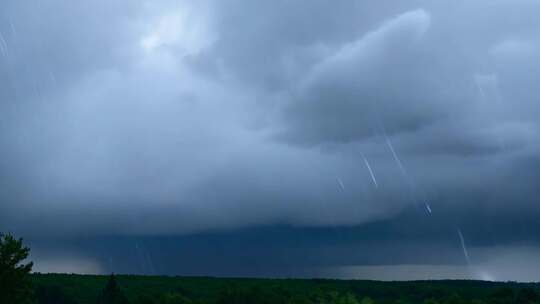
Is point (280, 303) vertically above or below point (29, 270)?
above

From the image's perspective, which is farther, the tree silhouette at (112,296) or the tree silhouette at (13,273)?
the tree silhouette at (112,296)

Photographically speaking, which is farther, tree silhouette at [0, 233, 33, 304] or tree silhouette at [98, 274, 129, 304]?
tree silhouette at [98, 274, 129, 304]

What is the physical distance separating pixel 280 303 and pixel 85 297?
8171 cm

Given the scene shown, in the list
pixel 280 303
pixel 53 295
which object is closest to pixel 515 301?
pixel 280 303

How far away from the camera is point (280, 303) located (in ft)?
429

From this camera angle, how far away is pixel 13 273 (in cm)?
5981

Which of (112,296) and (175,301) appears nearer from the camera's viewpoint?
(112,296)

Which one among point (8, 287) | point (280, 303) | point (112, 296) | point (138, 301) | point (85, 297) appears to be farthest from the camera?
point (85, 297)

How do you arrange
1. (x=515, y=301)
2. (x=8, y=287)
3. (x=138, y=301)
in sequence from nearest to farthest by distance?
1. (x=8, y=287)
2. (x=138, y=301)
3. (x=515, y=301)

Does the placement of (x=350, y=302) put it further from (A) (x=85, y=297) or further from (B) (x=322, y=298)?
(A) (x=85, y=297)

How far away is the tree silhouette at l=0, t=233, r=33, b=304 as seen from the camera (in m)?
59.0

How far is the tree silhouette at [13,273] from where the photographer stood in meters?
59.0

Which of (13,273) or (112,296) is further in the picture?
(112,296)

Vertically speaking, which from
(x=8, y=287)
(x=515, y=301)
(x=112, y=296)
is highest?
(x=515, y=301)
